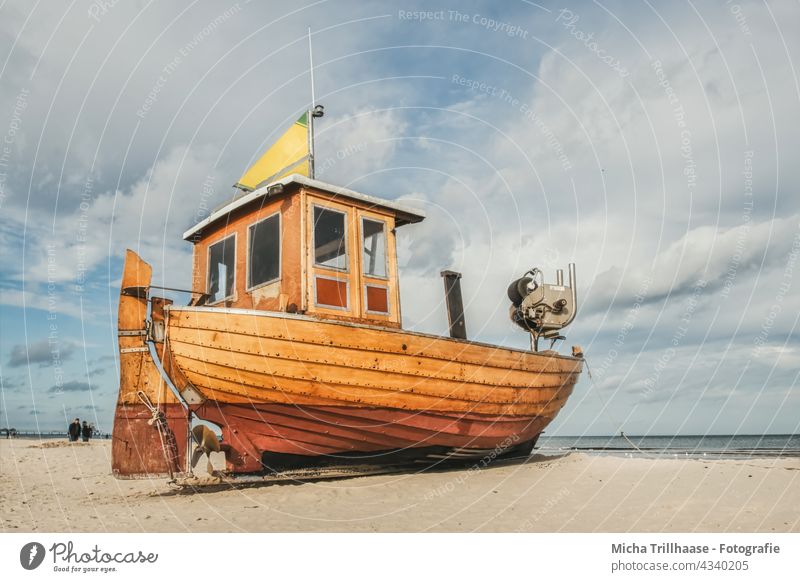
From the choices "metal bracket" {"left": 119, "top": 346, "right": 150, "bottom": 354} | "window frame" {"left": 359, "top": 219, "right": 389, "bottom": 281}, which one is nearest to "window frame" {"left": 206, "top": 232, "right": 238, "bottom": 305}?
"metal bracket" {"left": 119, "top": 346, "right": 150, "bottom": 354}

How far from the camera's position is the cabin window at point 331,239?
7.35 m

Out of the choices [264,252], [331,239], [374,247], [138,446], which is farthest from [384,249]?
[138,446]

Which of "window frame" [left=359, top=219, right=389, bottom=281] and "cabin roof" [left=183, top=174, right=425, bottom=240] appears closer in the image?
"cabin roof" [left=183, top=174, right=425, bottom=240]

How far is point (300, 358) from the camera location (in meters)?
6.25

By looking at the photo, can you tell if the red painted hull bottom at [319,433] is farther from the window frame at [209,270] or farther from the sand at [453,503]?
the window frame at [209,270]

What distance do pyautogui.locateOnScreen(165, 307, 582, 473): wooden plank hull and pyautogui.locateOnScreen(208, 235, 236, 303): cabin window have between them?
5.20 feet

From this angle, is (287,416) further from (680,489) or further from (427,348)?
(680,489)

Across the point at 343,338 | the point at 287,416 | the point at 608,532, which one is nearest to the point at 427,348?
the point at 343,338

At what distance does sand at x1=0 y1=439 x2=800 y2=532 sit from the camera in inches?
191

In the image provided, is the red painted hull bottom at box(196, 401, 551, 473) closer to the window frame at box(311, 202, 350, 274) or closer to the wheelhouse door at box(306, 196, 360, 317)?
the wheelhouse door at box(306, 196, 360, 317)
